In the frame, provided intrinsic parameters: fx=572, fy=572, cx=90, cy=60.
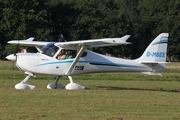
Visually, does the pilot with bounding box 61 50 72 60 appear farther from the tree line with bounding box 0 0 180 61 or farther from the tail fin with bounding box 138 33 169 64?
the tree line with bounding box 0 0 180 61

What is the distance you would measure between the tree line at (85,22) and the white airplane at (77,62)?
38020 mm

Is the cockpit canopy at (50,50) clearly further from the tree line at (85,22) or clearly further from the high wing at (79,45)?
the tree line at (85,22)

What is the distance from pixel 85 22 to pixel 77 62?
51.7 meters

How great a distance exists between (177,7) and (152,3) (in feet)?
34.7

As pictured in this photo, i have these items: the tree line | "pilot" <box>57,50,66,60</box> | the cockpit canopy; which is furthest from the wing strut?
the tree line

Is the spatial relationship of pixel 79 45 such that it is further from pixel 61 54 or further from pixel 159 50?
pixel 159 50

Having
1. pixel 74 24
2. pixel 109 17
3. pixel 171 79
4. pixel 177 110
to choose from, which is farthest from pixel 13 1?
Result: pixel 177 110

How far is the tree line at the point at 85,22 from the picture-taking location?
66.9 meters

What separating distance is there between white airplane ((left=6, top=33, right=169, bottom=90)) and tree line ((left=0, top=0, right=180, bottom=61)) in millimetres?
38020

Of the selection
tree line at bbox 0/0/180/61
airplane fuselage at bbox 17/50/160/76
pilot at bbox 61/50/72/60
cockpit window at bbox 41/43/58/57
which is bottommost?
tree line at bbox 0/0/180/61

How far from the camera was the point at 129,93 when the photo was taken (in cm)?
1986

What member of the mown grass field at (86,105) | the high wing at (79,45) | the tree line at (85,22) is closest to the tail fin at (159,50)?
the high wing at (79,45)

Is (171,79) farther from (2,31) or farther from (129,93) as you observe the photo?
(2,31)

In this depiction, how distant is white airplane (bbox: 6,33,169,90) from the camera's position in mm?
21344
